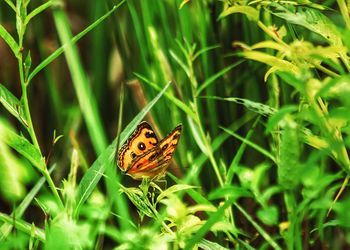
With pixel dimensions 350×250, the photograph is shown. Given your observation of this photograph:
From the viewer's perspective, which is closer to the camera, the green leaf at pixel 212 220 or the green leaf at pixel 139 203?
the green leaf at pixel 212 220

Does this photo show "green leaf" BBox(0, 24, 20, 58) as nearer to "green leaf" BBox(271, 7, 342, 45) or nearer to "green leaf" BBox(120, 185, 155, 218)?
"green leaf" BBox(120, 185, 155, 218)

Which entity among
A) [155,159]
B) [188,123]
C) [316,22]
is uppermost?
[316,22]

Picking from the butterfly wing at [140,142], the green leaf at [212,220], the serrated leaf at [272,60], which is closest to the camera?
the green leaf at [212,220]

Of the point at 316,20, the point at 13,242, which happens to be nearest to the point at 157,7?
the point at 316,20

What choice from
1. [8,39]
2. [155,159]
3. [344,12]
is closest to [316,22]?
[344,12]

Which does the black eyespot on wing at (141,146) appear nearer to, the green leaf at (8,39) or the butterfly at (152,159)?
the butterfly at (152,159)

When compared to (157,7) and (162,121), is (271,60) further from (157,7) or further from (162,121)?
(157,7)

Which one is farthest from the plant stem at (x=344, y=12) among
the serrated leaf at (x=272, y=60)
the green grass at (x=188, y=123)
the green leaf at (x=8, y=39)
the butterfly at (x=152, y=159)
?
the green leaf at (x=8, y=39)

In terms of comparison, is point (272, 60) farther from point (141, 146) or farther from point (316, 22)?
point (141, 146)
